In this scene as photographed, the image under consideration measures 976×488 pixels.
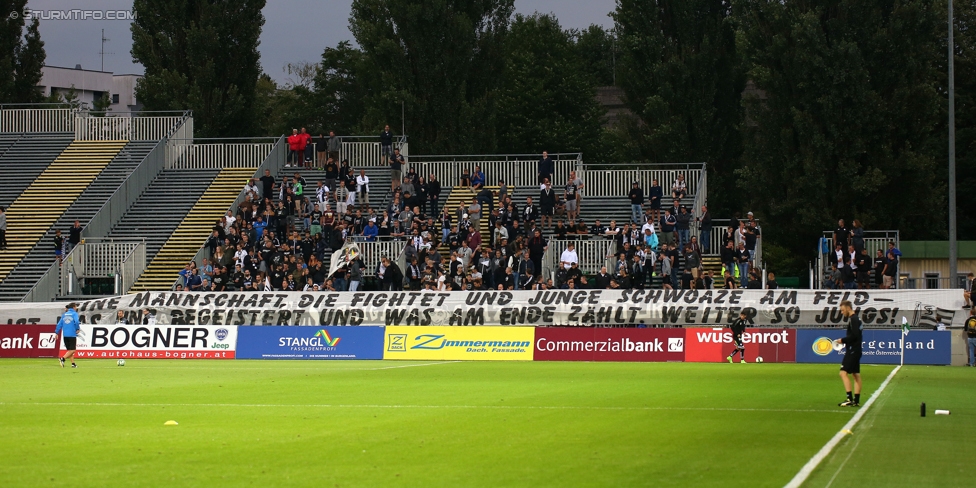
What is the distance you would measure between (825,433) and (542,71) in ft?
215

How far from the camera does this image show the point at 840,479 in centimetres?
1237

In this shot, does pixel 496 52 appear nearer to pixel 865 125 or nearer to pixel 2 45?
pixel 865 125

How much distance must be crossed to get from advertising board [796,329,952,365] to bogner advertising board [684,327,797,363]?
1.25ft

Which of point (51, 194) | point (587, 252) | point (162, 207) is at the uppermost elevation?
point (51, 194)

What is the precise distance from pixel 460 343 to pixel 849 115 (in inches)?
863

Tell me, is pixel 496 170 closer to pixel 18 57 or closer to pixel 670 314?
pixel 670 314

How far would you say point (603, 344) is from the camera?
3756 centimetres

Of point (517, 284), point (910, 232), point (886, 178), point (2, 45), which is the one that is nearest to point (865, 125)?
point (886, 178)

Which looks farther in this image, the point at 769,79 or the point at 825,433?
the point at 769,79

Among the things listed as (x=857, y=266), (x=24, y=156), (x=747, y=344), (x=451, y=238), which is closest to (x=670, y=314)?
(x=747, y=344)

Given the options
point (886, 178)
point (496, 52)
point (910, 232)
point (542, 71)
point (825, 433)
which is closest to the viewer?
point (825, 433)

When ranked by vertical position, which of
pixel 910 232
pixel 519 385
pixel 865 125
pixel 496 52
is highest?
pixel 496 52

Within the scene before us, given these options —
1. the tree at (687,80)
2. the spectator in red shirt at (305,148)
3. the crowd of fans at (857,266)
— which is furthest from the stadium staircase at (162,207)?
the crowd of fans at (857,266)

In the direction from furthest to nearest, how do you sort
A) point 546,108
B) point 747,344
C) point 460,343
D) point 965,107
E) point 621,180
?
point 546,108
point 965,107
point 621,180
point 460,343
point 747,344
